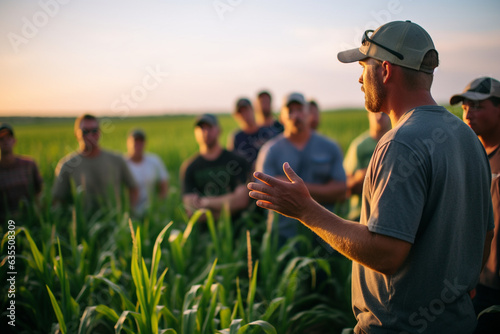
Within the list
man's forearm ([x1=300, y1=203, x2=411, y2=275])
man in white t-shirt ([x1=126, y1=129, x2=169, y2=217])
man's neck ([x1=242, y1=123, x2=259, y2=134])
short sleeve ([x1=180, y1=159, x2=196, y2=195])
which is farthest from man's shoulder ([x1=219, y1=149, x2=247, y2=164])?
man's forearm ([x1=300, y1=203, x2=411, y2=275])

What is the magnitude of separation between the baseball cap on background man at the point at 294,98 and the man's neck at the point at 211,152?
100cm

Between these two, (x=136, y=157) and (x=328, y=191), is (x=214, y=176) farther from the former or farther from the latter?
(x=136, y=157)

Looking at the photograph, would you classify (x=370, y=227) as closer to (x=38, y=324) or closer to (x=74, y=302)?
(x=74, y=302)

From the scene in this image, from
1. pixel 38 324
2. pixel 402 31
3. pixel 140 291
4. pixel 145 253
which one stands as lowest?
pixel 38 324

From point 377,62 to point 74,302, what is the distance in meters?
2.07

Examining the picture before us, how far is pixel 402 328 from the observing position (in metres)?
1.22

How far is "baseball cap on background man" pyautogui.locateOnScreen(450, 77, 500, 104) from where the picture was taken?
2.12 meters

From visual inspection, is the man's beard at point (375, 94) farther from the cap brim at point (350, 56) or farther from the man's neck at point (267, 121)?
the man's neck at point (267, 121)

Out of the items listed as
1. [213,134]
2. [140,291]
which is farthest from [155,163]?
[140,291]

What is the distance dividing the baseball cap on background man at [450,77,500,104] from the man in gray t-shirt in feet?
4.65

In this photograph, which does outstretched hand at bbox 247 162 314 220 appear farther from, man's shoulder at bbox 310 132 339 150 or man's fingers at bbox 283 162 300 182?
man's shoulder at bbox 310 132 339 150

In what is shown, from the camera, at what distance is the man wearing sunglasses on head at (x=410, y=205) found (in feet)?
3.69

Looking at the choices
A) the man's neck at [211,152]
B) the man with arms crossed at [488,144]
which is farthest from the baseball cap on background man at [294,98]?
the man with arms crossed at [488,144]

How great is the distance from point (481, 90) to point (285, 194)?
1.69 meters
